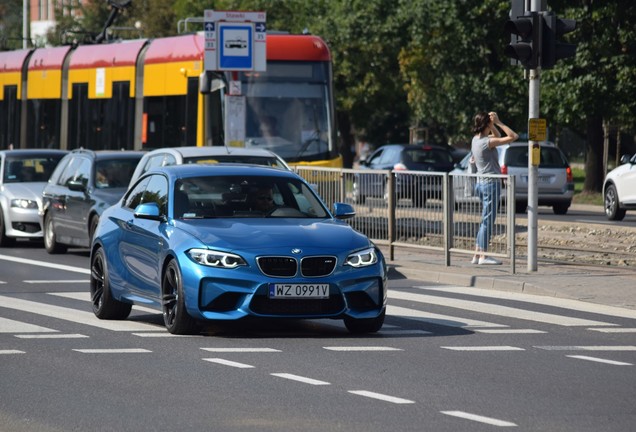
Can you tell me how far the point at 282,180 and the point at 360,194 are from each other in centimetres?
881

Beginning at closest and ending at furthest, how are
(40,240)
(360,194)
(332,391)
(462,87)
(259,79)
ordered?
1. (332,391)
2. (360,194)
3. (40,240)
4. (259,79)
5. (462,87)

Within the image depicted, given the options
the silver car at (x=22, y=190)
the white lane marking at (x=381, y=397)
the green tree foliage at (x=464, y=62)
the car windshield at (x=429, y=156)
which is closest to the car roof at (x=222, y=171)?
the white lane marking at (x=381, y=397)

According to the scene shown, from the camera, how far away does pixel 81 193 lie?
23.0 metres

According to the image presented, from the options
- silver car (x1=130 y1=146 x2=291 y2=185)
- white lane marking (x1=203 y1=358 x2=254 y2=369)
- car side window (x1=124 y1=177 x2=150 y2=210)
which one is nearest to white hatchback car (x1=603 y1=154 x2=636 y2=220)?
silver car (x1=130 y1=146 x2=291 y2=185)

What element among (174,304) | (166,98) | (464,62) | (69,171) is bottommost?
(174,304)

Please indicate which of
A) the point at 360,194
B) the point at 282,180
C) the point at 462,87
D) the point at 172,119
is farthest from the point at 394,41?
the point at 282,180

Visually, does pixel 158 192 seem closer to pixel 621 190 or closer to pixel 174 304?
pixel 174 304

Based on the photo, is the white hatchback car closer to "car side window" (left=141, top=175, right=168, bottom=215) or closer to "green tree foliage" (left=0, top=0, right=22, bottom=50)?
"car side window" (left=141, top=175, right=168, bottom=215)

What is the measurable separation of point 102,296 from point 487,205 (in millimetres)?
6585

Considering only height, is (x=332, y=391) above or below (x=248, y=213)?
below

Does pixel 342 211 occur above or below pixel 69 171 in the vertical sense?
above

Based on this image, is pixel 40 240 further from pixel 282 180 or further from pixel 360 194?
pixel 282 180

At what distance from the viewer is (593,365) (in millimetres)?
11266

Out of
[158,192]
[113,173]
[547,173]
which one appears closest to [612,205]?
[547,173]
